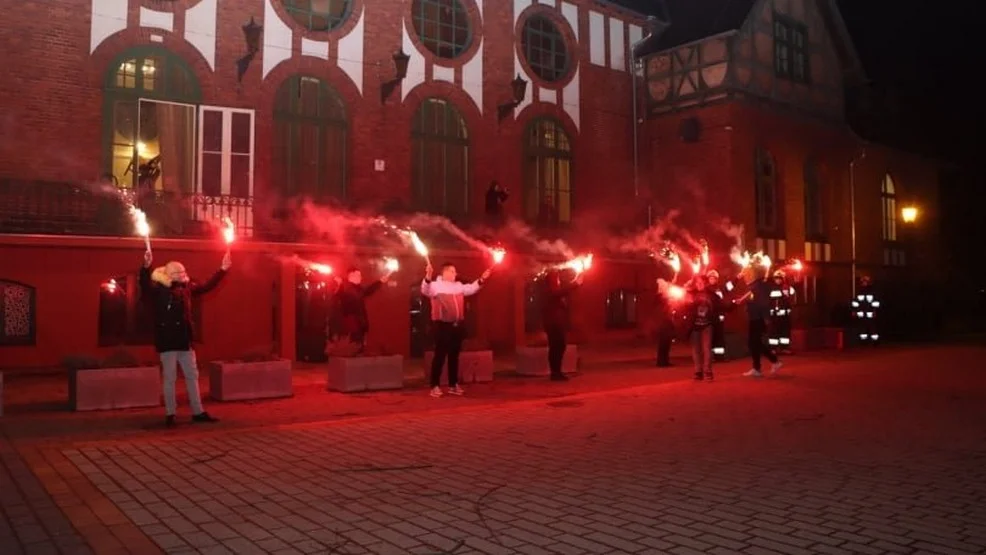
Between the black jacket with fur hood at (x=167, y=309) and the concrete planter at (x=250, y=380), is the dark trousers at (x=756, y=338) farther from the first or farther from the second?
the black jacket with fur hood at (x=167, y=309)

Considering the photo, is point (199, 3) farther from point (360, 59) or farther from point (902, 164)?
point (902, 164)

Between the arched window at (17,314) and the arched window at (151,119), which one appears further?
the arched window at (151,119)

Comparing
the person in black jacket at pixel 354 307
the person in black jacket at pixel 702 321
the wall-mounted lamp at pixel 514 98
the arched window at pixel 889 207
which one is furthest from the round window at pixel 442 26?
the arched window at pixel 889 207

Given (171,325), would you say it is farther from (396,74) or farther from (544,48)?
(544,48)

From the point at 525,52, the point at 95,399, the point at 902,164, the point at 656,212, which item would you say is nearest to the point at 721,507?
the point at 95,399

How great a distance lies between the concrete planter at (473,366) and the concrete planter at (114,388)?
425 cm

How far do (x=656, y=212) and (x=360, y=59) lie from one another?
10581 millimetres

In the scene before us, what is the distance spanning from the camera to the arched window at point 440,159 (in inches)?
794

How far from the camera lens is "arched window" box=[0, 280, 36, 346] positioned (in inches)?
580

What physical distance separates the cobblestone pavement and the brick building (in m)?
7.12

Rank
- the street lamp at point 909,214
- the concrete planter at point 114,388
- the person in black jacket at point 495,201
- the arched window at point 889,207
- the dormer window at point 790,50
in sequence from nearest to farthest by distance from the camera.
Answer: the concrete planter at point 114,388 < the person in black jacket at point 495,201 < the dormer window at point 790,50 < the street lamp at point 909,214 < the arched window at point 889,207

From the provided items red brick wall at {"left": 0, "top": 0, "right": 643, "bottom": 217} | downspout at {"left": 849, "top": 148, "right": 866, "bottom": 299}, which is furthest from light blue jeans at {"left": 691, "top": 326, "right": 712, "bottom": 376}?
downspout at {"left": 849, "top": 148, "right": 866, "bottom": 299}

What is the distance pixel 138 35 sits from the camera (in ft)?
53.6

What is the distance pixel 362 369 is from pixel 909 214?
2524cm
